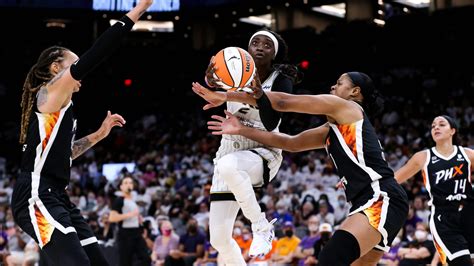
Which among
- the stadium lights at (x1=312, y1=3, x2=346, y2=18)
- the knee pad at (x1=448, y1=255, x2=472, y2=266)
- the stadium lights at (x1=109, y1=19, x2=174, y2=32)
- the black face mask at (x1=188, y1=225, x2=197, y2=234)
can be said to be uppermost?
the stadium lights at (x1=312, y1=3, x2=346, y2=18)

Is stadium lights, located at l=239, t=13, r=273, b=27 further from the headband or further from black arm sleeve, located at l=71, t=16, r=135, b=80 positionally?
black arm sleeve, located at l=71, t=16, r=135, b=80

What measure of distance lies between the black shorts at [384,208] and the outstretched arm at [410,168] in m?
2.15

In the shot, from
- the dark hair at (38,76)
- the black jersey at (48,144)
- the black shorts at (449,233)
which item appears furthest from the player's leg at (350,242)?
the black shorts at (449,233)

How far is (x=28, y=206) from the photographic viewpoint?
4855 millimetres

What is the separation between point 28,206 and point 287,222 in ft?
25.6

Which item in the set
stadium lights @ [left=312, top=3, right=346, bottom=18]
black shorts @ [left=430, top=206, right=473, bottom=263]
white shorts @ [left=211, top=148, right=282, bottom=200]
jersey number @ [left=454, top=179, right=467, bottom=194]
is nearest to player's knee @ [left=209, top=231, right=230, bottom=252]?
white shorts @ [left=211, top=148, right=282, bottom=200]

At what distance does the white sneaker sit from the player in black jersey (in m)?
1.99

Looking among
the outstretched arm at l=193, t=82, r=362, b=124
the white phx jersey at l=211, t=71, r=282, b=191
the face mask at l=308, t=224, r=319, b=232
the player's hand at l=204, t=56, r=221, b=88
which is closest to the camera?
the outstretched arm at l=193, t=82, r=362, b=124

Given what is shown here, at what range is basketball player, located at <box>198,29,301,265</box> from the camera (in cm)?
571

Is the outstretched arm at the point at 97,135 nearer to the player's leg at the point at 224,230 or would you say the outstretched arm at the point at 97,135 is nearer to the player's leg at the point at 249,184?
the player's leg at the point at 249,184

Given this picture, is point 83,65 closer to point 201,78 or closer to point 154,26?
point 201,78

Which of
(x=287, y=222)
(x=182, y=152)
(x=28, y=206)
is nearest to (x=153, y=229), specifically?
(x=287, y=222)

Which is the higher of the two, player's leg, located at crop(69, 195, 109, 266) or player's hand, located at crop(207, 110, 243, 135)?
player's hand, located at crop(207, 110, 243, 135)

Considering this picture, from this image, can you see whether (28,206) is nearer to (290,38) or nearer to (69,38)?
(290,38)
